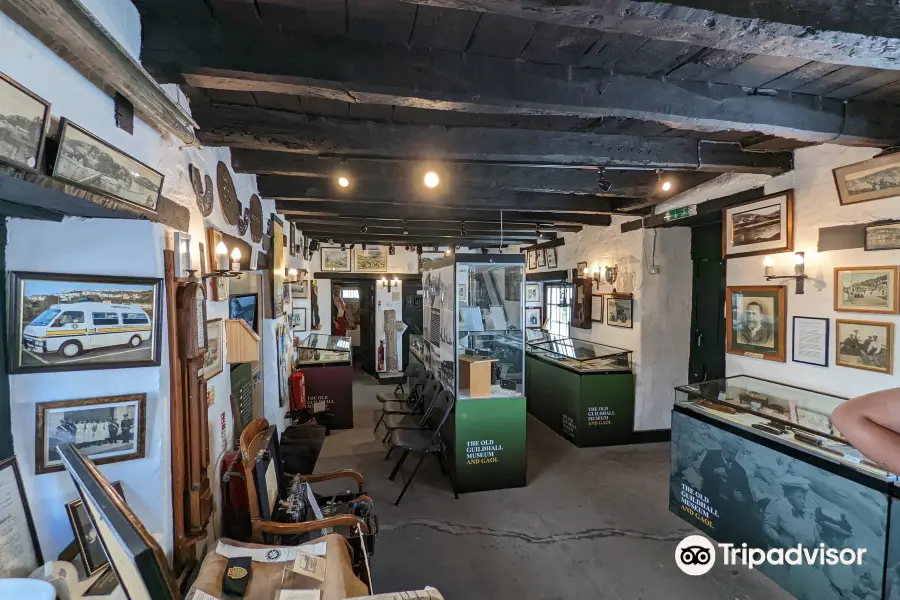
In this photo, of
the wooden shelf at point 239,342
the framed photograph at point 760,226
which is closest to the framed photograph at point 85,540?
the wooden shelf at point 239,342

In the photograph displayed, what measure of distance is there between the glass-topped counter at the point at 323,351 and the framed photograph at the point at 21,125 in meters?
4.43

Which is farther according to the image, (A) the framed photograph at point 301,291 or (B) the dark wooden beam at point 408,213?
(A) the framed photograph at point 301,291

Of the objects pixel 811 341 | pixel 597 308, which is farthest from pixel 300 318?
pixel 811 341

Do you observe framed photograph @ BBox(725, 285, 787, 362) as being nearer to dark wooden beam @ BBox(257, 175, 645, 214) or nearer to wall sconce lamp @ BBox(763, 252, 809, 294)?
wall sconce lamp @ BBox(763, 252, 809, 294)

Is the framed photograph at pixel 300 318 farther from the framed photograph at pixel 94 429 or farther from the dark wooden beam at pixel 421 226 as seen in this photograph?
the framed photograph at pixel 94 429

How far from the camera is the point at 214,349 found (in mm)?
2211

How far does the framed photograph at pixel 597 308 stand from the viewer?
537 centimetres

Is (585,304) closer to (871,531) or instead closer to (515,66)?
(871,531)

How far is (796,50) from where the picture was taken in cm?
147

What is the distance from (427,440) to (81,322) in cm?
275

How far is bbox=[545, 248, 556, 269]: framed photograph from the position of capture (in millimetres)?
6703

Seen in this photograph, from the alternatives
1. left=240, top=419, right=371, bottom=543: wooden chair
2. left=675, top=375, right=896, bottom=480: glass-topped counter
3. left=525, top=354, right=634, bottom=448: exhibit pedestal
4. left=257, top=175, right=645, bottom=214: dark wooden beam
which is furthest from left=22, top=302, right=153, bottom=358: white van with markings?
left=525, top=354, right=634, bottom=448: exhibit pedestal

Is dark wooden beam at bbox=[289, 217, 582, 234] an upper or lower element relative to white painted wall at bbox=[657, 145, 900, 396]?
upper

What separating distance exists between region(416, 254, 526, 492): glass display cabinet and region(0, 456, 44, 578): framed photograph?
267cm
